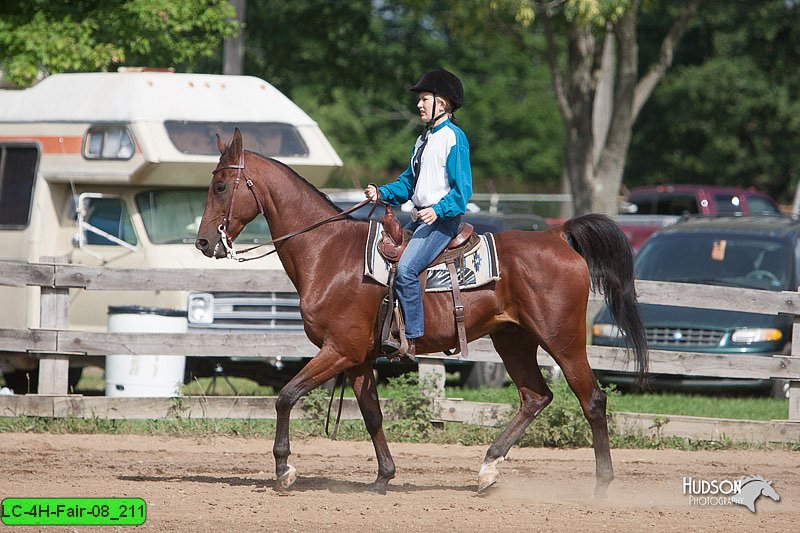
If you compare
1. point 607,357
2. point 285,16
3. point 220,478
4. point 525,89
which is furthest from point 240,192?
point 525,89

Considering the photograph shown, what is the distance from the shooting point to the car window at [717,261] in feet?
42.2

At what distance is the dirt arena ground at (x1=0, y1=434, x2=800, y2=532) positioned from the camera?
708cm

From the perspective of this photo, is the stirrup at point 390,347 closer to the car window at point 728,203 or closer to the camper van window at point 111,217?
the camper van window at point 111,217

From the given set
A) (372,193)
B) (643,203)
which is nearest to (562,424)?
(372,193)

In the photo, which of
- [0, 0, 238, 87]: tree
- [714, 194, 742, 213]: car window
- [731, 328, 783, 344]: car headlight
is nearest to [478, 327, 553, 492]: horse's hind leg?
[731, 328, 783, 344]: car headlight

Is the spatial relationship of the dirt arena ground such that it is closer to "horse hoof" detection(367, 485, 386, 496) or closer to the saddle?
"horse hoof" detection(367, 485, 386, 496)

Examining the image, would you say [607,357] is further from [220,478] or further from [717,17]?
[717,17]

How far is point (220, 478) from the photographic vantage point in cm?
856

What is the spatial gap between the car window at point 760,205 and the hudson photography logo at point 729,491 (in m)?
18.2

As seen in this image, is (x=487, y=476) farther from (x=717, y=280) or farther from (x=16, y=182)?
(x=16, y=182)

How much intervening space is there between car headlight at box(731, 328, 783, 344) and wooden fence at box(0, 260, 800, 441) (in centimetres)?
166

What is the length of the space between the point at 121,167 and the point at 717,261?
677 centimetres

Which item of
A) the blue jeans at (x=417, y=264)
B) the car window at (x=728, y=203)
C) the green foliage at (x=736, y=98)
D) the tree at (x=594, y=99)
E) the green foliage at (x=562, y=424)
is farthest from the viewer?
the green foliage at (x=736, y=98)

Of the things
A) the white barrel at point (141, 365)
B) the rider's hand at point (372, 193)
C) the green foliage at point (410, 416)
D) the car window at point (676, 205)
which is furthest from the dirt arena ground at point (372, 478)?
the car window at point (676, 205)
